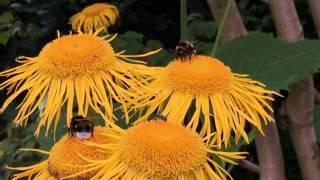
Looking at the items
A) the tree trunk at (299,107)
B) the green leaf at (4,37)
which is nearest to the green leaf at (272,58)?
the tree trunk at (299,107)

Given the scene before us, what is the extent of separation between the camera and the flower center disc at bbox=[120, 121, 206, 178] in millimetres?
788

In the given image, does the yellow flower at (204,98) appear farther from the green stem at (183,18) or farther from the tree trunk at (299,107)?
the tree trunk at (299,107)

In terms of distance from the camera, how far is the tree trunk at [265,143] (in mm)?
1454

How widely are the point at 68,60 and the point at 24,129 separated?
138 centimetres

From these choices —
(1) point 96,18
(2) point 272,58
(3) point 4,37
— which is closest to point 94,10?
(1) point 96,18

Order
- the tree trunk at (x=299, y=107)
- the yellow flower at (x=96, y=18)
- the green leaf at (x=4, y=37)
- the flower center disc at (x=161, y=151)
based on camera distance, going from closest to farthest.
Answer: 1. the flower center disc at (x=161, y=151)
2. the tree trunk at (x=299, y=107)
3. the yellow flower at (x=96, y=18)
4. the green leaf at (x=4, y=37)

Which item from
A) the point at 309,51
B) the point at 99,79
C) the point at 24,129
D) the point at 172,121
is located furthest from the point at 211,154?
the point at 24,129

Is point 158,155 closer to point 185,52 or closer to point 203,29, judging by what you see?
point 185,52

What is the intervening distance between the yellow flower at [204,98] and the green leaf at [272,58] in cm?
29

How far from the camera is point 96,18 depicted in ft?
6.41

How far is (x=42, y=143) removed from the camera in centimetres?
133

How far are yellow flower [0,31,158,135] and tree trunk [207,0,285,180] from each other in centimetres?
48

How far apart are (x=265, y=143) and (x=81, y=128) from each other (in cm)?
68

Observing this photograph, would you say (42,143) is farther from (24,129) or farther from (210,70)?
(24,129)
